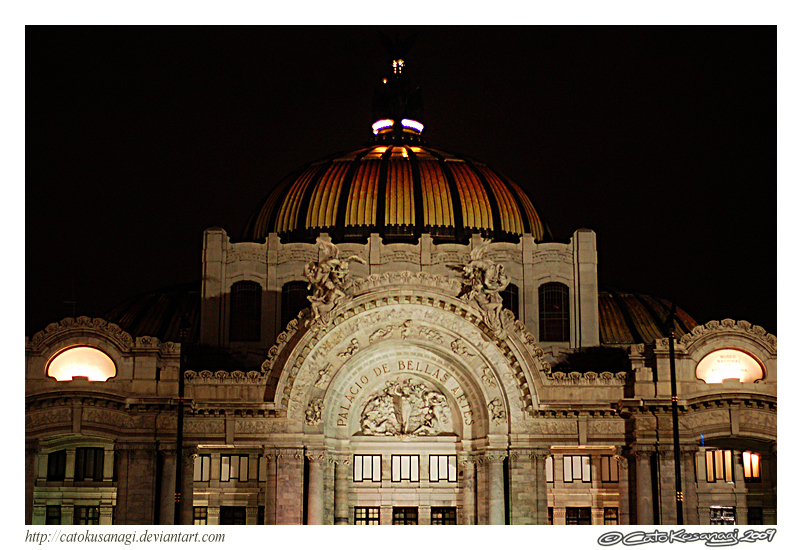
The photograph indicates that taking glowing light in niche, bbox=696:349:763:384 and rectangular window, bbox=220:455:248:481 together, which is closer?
glowing light in niche, bbox=696:349:763:384

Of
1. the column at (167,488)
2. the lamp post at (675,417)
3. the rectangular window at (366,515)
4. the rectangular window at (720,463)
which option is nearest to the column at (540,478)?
the lamp post at (675,417)

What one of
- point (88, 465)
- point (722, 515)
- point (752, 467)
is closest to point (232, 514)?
point (88, 465)

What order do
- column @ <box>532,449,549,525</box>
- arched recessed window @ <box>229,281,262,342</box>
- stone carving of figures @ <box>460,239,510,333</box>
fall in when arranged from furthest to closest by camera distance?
arched recessed window @ <box>229,281,262,342</box> < stone carving of figures @ <box>460,239,510,333</box> < column @ <box>532,449,549,525</box>

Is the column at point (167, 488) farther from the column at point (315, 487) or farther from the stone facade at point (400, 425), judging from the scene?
the column at point (315, 487)

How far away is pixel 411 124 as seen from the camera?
76.2 metres

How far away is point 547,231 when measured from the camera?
73500mm

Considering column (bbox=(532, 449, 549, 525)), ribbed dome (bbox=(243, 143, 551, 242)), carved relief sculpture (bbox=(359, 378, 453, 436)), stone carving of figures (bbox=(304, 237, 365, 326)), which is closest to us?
column (bbox=(532, 449, 549, 525))

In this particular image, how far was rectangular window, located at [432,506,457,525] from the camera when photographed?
2415 inches

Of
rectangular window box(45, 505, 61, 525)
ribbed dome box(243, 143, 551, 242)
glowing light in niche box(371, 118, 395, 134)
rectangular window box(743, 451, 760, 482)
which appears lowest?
rectangular window box(45, 505, 61, 525)

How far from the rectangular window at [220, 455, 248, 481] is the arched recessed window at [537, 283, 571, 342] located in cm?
1620

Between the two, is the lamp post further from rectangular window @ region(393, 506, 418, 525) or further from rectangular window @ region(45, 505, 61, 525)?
rectangular window @ region(45, 505, 61, 525)

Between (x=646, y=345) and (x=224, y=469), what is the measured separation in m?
20.1

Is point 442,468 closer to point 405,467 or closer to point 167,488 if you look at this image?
point 405,467

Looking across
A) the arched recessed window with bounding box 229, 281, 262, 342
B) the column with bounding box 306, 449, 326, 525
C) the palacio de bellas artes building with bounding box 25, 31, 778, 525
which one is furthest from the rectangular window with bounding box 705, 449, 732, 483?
the arched recessed window with bounding box 229, 281, 262, 342
